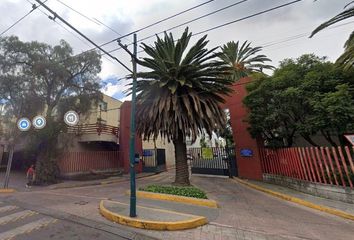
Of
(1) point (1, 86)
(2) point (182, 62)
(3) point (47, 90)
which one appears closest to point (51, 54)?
(3) point (47, 90)

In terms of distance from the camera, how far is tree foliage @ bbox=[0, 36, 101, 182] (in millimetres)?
16656

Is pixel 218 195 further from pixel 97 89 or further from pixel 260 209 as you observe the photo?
pixel 97 89

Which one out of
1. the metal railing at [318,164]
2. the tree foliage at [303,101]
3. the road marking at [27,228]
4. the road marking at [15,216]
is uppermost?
the tree foliage at [303,101]

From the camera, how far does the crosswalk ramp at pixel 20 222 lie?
6.11 m

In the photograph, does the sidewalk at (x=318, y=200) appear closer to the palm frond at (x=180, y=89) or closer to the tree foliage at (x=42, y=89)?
the palm frond at (x=180, y=89)

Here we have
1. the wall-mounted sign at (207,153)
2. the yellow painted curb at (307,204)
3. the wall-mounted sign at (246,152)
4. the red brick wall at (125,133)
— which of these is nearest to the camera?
the yellow painted curb at (307,204)

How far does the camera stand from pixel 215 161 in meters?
18.4

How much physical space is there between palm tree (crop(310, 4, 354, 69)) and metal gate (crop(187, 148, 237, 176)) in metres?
8.95

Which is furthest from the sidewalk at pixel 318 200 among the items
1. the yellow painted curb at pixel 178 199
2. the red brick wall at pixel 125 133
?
the red brick wall at pixel 125 133

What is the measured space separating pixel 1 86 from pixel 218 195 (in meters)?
17.3

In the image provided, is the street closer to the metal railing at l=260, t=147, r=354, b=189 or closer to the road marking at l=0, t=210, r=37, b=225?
the road marking at l=0, t=210, r=37, b=225

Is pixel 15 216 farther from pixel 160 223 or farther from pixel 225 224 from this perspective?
pixel 225 224

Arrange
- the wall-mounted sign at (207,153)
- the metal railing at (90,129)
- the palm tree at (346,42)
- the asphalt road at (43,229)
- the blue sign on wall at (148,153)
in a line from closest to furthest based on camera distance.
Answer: the asphalt road at (43,229) → the palm tree at (346,42) → the wall-mounted sign at (207,153) → the metal railing at (90,129) → the blue sign on wall at (148,153)

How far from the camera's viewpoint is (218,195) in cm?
1121
